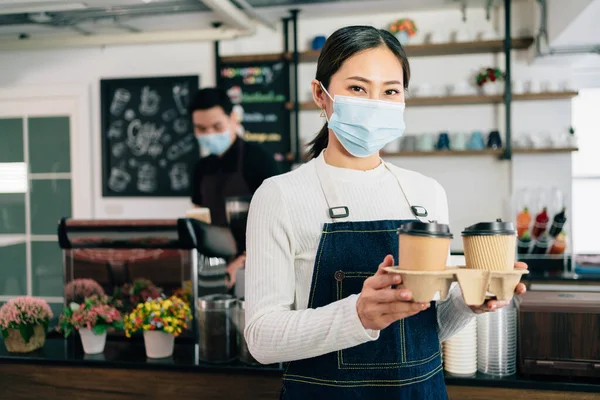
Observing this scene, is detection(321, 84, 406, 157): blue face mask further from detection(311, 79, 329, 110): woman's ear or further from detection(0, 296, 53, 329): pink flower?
detection(0, 296, 53, 329): pink flower

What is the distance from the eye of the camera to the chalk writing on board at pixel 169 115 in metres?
5.11

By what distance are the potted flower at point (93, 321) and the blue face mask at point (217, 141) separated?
158 centimetres

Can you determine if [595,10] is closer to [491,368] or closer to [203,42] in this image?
[491,368]

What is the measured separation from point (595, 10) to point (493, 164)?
175 cm

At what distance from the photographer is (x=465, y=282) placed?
3.24ft

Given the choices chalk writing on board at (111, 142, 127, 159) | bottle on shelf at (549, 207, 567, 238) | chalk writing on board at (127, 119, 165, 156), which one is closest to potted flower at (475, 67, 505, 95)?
bottle on shelf at (549, 207, 567, 238)

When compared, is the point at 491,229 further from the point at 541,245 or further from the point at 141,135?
the point at 141,135

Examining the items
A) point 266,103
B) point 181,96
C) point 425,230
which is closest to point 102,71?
point 181,96

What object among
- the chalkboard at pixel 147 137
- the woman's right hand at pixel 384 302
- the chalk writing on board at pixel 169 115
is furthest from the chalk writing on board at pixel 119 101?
the woman's right hand at pixel 384 302

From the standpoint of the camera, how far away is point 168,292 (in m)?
2.26

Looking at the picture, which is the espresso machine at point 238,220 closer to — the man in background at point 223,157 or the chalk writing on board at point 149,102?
the man in background at point 223,157

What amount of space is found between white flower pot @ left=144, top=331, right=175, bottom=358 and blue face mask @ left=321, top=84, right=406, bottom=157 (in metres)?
1.14

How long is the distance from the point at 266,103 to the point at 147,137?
1.10m

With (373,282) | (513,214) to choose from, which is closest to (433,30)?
(513,214)
